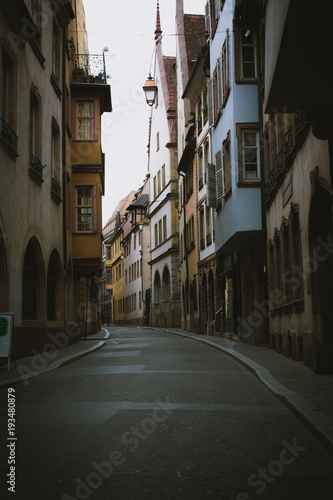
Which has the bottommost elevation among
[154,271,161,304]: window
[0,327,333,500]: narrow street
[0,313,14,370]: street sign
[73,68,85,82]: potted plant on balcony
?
[0,327,333,500]: narrow street

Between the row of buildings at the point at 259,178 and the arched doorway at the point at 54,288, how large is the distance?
18.8ft

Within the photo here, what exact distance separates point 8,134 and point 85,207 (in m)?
12.6

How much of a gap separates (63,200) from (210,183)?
220 inches

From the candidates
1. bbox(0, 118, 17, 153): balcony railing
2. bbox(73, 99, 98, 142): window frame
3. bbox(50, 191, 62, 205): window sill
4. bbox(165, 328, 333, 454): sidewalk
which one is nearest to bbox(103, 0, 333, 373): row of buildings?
bbox(165, 328, 333, 454): sidewalk

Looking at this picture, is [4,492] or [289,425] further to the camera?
[289,425]

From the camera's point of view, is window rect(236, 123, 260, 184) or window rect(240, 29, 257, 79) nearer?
window rect(236, 123, 260, 184)

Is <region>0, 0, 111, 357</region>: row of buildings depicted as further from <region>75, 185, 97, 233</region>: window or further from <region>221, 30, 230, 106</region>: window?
<region>221, 30, 230, 106</region>: window

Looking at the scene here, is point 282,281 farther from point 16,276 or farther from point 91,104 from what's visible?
point 91,104

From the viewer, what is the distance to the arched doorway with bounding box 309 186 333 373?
12.6m

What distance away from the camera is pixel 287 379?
456 inches

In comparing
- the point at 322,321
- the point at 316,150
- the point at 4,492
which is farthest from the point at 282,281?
the point at 4,492

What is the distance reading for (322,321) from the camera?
13.0 meters

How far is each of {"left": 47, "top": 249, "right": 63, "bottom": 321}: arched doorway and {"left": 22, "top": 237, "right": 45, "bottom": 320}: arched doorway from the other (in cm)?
204

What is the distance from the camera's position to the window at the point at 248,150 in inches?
835
